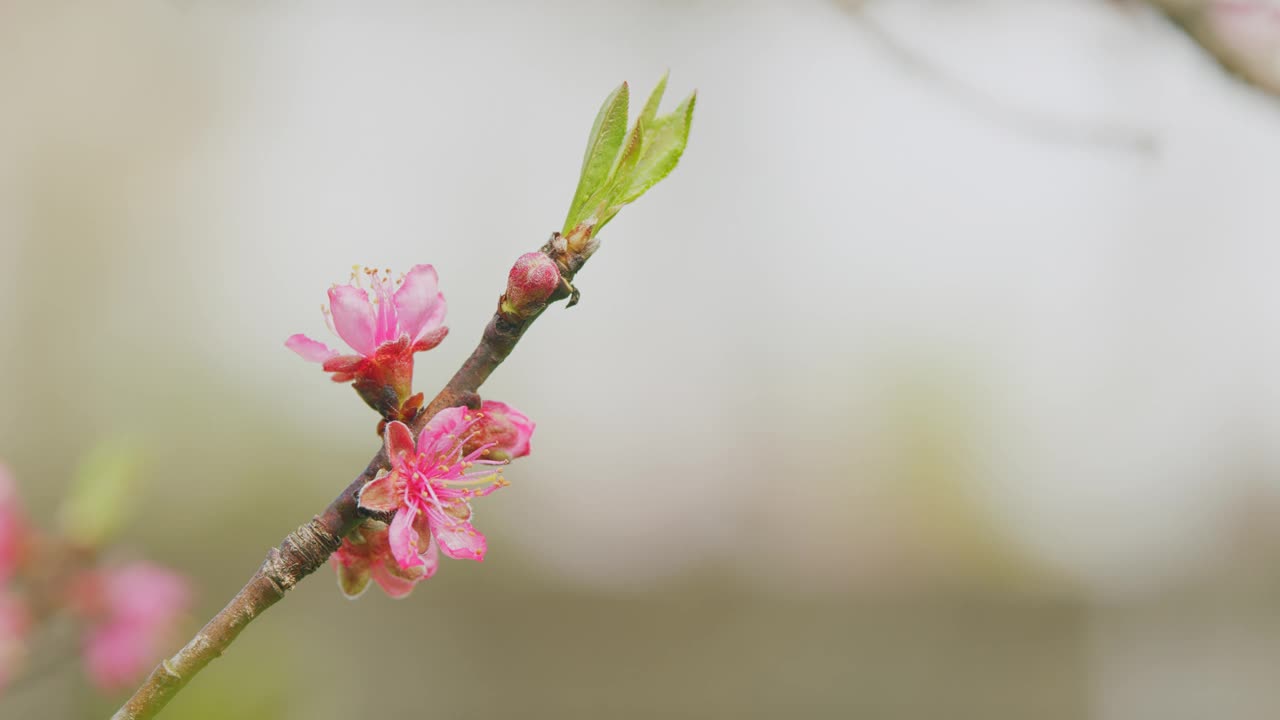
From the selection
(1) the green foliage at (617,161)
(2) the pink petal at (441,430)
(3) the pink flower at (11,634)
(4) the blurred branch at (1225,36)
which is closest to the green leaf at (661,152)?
(1) the green foliage at (617,161)

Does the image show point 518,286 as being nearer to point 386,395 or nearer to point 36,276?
point 386,395

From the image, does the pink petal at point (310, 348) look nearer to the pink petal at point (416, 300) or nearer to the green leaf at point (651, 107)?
the pink petal at point (416, 300)

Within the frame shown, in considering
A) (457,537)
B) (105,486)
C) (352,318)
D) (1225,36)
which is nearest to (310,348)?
(352,318)

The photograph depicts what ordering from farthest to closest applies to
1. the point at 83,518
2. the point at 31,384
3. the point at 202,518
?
the point at 31,384 < the point at 202,518 < the point at 83,518

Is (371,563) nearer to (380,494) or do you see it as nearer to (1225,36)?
(380,494)

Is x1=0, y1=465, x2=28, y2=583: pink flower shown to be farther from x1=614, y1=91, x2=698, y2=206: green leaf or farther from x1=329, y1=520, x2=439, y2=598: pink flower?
x1=614, y1=91, x2=698, y2=206: green leaf

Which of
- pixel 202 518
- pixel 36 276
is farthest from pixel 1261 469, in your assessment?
pixel 36 276

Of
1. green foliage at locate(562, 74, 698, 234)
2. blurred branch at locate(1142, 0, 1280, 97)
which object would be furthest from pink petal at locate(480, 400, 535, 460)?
blurred branch at locate(1142, 0, 1280, 97)
